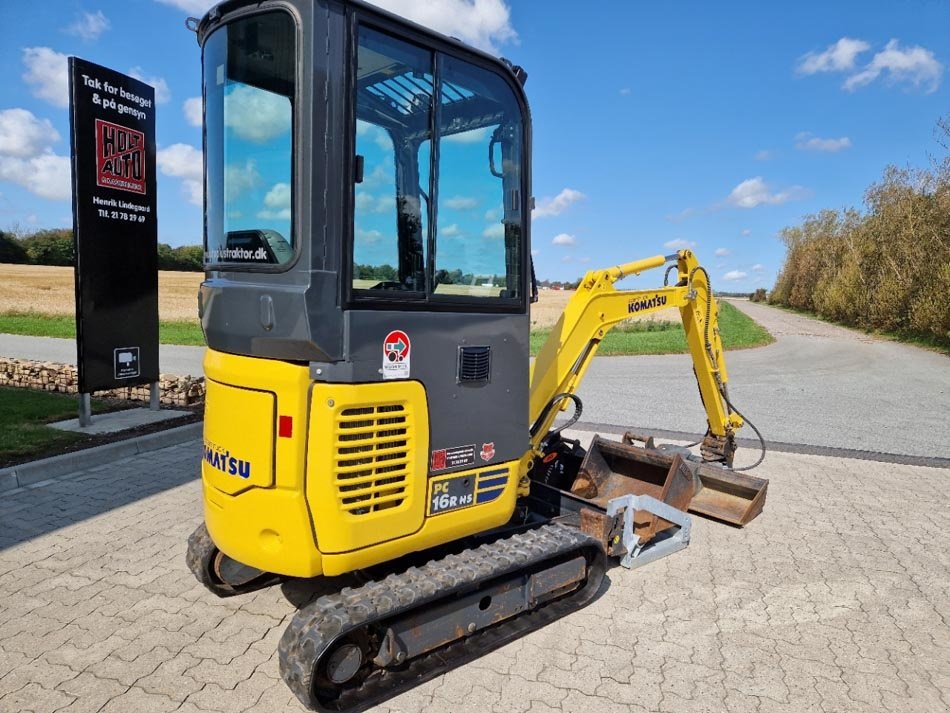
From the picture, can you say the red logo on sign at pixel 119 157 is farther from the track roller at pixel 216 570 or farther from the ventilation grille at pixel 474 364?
the ventilation grille at pixel 474 364

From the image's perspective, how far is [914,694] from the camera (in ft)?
10.3

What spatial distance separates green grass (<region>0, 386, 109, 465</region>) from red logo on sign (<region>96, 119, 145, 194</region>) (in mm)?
2909

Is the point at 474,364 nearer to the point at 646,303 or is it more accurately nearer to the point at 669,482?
the point at 646,303

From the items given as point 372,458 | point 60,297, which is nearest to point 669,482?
point 372,458

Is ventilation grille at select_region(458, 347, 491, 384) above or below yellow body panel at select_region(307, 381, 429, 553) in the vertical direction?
above

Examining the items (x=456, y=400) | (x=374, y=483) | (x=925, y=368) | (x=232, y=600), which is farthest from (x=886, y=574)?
(x=925, y=368)

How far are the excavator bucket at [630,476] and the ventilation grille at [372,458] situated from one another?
2.52m

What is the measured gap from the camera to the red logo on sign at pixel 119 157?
7098mm

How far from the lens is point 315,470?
2.77 metres

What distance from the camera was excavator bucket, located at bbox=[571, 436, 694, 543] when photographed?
17.0 feet

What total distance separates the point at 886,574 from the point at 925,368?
1535 centimetres

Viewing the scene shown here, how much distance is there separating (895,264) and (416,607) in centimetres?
3113

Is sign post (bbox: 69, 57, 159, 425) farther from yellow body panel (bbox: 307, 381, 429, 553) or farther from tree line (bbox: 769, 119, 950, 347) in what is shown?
tree line (bbox: 769, 119, 950, 347)

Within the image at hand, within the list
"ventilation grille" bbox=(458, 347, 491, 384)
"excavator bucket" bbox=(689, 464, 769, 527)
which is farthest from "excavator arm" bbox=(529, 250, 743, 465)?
Result: "ventilation grille" bbox=(458, 347, 491, 384)
